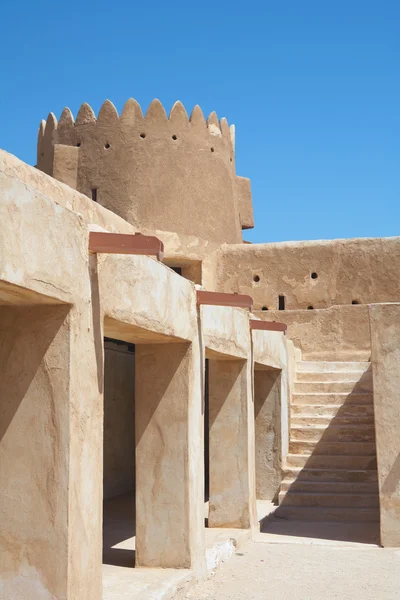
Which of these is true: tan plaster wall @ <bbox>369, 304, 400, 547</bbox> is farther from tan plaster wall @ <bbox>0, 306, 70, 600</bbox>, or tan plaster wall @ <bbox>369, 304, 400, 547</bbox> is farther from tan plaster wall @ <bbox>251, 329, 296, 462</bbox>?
tan plaster wall @ <bbox>0, 306, 70, 600</bbox>

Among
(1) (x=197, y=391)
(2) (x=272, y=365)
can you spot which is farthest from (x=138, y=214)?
(1) (x=197, y=391)

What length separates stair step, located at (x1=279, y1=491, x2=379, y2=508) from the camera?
427 inches

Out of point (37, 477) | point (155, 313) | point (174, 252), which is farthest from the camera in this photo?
point (174, 252)

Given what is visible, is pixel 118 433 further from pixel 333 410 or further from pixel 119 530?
pixel 333 410

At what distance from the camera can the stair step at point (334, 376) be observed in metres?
13.0

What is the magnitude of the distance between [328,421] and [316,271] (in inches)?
168

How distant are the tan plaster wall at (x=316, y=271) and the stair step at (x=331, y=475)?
4772mm

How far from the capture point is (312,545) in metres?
9.20

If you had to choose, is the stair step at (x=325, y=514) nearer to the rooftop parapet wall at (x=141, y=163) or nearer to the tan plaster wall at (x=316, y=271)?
the tan plaster wall at (x=316, y=271)

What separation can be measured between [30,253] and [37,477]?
1.27m

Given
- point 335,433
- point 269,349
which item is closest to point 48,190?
point 269,349

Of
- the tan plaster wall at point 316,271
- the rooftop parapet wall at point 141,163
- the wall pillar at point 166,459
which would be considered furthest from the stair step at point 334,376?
the wall pillar at point 166,459

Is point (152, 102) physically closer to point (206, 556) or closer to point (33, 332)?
point (206, 556)

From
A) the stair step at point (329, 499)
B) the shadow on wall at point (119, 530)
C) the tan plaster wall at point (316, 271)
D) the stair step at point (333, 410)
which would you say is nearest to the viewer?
the shadow on wall at point (119, 530)
